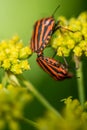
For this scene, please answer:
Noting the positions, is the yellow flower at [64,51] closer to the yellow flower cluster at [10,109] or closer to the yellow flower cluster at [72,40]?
the yellow flower cluster at [72,40]

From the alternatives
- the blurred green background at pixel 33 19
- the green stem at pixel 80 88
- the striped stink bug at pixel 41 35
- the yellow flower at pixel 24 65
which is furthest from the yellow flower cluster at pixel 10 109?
the blurred green background at pixel 33 19

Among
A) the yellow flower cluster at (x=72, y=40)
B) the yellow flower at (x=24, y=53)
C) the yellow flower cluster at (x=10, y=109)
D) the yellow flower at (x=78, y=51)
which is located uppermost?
the yellow flower cluster at (x=72, y=40)

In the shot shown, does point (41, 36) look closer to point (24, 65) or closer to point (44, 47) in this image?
point (44, 47)

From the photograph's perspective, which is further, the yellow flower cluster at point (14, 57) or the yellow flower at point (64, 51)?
the yellow flower at point (64, 51)

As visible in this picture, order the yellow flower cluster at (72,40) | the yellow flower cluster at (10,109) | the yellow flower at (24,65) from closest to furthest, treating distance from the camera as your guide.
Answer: the yellow flower cluster at (10,109) < the yellow flower at (24,65) < the yellow flower cluster at (72,40)

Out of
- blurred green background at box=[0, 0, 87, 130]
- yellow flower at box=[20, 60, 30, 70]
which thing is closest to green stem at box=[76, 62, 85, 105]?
yellow flower at box=[20, 60, 30, 70]

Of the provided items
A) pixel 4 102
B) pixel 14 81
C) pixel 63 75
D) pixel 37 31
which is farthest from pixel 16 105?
pixel 37 31

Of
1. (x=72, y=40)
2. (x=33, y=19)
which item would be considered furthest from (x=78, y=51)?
(x=33, y=19)
